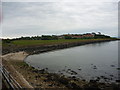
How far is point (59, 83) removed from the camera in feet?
59.1

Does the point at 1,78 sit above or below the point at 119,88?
above

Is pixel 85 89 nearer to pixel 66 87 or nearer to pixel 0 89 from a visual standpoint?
pixel 66 87

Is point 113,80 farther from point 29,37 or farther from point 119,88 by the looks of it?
point 29,37

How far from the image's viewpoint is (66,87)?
16.7 meters

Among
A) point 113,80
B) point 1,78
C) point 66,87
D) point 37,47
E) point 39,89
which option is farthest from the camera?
point 37,47

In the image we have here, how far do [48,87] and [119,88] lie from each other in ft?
23.9

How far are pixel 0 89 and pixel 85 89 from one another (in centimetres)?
844

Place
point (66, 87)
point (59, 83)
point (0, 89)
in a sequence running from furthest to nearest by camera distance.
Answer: point (59, 83)
point (66, 87)
point (0, 89)

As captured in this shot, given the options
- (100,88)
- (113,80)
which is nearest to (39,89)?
(100,88)

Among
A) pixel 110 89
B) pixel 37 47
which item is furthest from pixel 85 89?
pixel 37 47

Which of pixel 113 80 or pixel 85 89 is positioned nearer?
pixel 85 89

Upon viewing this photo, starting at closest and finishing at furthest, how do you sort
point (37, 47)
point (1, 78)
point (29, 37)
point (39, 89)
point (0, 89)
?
point (0, 89) < point (1, 78) < point (39, 89) < point (37, 47) < point (29, 37)

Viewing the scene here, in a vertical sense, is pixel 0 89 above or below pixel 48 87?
above

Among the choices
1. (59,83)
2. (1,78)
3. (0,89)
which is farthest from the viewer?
(59,83)
